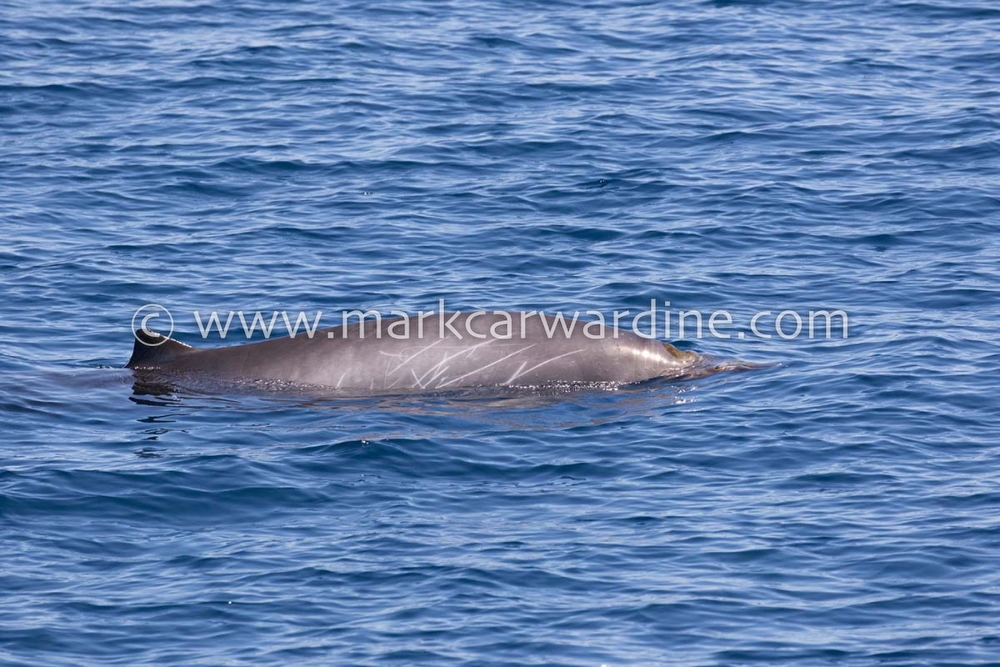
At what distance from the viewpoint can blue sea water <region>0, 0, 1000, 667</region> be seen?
1250 cm

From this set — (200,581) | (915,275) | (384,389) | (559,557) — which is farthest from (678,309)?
(200,581)

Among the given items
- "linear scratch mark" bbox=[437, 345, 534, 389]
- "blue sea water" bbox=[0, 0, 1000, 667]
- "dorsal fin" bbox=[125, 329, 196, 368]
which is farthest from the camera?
"dorsal fin" bbox=[125, 329, 196, 368]

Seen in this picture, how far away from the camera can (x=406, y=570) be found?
13047 millimetres

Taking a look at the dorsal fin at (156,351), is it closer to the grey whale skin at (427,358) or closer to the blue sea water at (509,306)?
Result: the grey whale skin at (427,358)

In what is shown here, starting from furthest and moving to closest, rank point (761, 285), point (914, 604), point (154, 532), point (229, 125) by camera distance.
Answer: point (229, 125), point (761, 285), point (154, 532), point (914, 604)

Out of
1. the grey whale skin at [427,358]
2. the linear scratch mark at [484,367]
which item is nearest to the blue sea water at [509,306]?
the linear scratch mark at [484,367]

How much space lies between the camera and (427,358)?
17438 mm

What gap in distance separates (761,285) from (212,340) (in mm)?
7580

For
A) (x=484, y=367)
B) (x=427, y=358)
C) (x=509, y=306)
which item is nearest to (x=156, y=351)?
(x=427, y=358)

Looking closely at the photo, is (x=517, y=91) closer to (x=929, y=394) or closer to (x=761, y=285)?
(x=761, y=285)

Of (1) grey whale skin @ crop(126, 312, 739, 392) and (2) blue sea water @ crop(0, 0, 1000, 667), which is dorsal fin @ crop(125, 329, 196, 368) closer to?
(1) grey whale skin @ crop(126, 312, 739, 392)

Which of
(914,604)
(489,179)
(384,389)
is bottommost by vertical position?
(914,604)

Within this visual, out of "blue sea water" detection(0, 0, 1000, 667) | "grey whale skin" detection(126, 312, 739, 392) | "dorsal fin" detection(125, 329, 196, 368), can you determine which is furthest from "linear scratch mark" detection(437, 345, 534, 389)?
"dorsal fin" detection(125, 329, 196, 368)

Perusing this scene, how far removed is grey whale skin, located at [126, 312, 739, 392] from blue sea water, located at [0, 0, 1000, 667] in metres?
0.39
